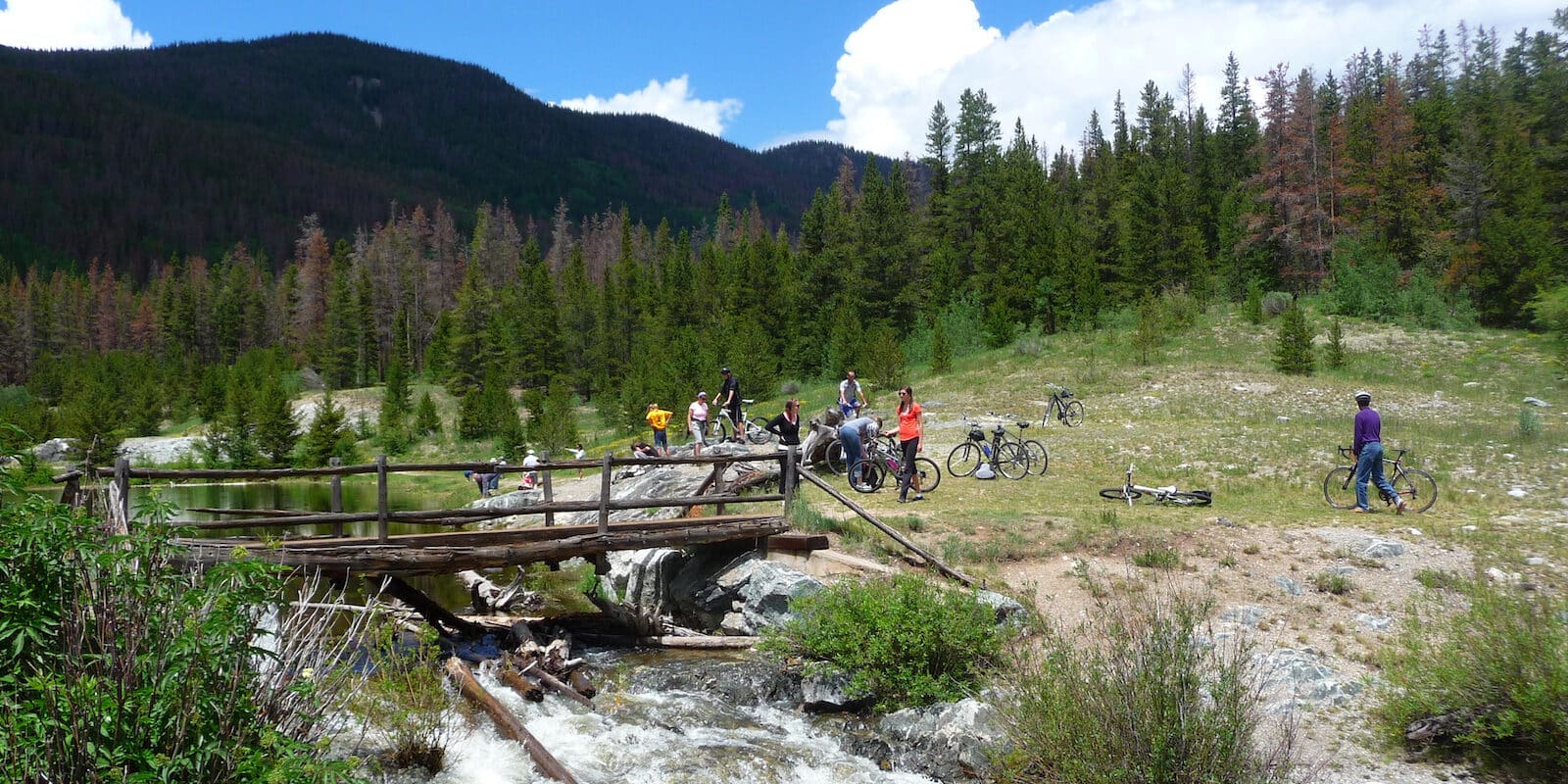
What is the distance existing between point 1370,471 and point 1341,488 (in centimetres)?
174

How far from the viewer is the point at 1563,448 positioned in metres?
18.7

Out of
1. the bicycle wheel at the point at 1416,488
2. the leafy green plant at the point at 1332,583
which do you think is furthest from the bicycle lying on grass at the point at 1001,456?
the leafy green plant at the point at 1332,583

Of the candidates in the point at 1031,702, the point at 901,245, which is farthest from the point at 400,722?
the point at 901,245

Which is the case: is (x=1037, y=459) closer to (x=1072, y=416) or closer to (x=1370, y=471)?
(x=1370, y=471)

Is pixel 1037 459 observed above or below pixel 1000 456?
below

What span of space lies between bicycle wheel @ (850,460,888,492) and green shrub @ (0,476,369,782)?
41.5 ft

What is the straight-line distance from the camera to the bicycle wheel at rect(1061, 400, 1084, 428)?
88.7ft

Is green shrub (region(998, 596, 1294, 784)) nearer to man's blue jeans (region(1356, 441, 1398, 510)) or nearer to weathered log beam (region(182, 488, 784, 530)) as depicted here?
weathered log beam (region(182, 488, 784, 530))

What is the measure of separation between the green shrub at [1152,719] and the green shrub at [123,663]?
4.83 meters

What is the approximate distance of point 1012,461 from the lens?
1908 cm

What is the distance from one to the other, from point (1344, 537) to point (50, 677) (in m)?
14.1

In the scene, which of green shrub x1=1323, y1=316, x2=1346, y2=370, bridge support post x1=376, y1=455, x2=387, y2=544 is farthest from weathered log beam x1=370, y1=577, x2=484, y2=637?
green shrub x1=1323, y1=316, x2=1346, y2=370

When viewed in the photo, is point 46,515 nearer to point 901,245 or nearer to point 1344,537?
point 1344,537

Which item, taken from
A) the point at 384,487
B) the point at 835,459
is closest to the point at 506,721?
the point at 384,487
